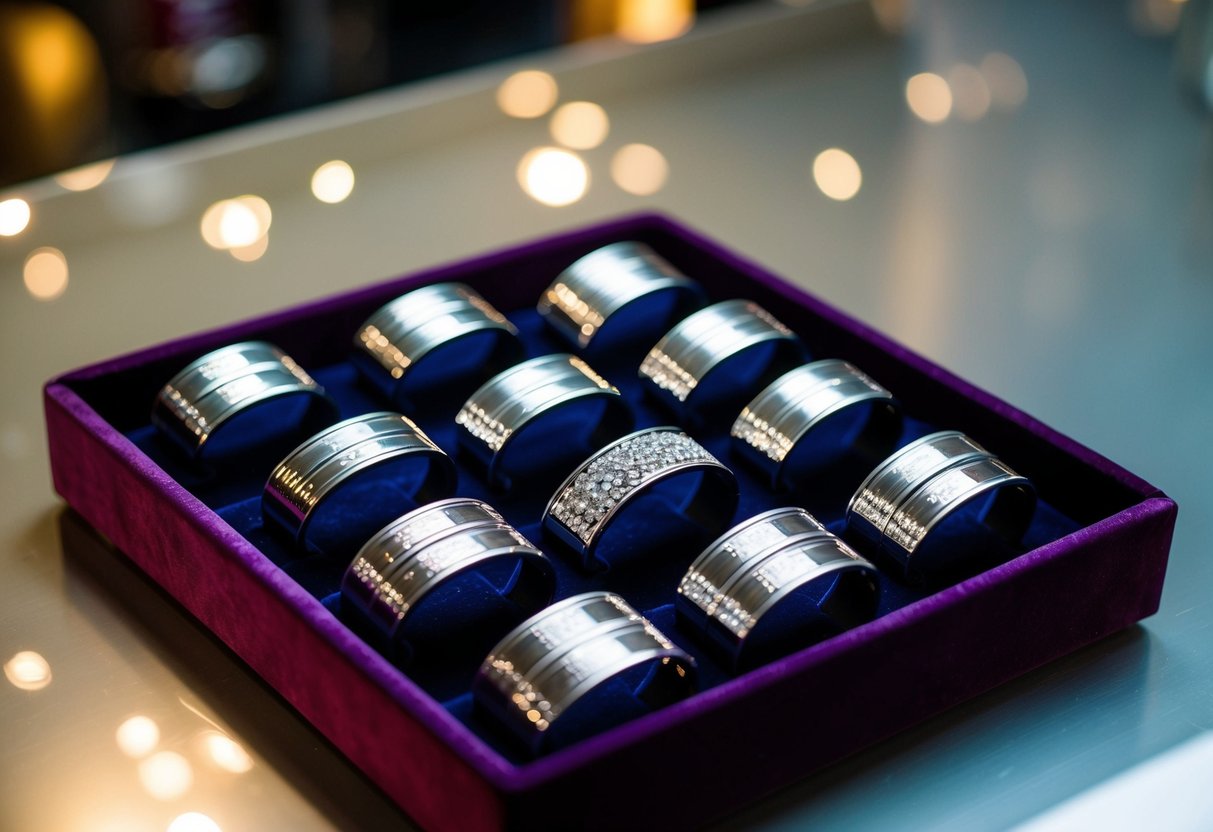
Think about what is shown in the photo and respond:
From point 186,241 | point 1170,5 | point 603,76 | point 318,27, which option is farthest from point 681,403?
point 318,27

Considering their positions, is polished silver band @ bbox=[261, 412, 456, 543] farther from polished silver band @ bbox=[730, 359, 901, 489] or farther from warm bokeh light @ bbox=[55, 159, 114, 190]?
warm bokeh light @ bbox=[55, 159, 114, 190]

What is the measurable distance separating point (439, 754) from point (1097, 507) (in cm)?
49

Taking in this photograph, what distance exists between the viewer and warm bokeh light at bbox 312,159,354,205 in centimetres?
174

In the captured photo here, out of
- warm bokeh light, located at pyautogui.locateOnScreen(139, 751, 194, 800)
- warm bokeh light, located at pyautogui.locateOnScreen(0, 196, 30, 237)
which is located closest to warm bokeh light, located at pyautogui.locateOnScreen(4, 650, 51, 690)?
warm bokeh light, located at pyautogui.locateOnScreen(139, 751, 194, 800)

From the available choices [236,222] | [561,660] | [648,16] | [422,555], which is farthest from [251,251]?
[648,16]

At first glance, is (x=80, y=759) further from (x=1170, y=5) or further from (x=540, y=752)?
(x=1170, y=5)

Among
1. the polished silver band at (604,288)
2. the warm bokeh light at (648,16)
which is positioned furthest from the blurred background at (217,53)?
the polished silver band at (604,288)

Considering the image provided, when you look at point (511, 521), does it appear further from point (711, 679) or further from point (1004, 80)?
point (1004, 80)

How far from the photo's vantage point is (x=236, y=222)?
66.6 inches

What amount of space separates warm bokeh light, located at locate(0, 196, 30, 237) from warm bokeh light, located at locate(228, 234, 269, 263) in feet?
0.58

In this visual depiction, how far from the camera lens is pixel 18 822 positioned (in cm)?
103

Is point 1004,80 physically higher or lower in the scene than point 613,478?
higher

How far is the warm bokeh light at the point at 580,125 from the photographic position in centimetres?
188

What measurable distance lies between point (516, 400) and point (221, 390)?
0.20 metres
